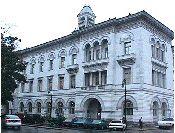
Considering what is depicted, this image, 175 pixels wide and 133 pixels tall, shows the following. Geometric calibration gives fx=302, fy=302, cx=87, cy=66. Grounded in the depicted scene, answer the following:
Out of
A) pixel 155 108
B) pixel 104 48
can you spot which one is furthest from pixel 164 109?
pixel 104 48

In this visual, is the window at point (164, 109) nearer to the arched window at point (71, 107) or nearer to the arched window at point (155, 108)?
the arched window at point (155, 108)

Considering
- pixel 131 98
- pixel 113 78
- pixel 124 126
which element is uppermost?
pixel 113 78

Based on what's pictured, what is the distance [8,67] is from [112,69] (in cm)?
1459

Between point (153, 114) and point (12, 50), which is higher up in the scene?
point (12, 50)

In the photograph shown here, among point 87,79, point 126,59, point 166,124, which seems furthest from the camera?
point 87,79

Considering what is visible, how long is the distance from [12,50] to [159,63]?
20183mm

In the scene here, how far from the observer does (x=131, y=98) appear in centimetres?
3797

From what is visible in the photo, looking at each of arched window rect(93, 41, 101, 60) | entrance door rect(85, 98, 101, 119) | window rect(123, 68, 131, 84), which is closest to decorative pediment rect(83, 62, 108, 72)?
arched window rect(93, 41, 101, 60)

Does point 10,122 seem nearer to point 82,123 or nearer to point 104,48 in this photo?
point 82,123

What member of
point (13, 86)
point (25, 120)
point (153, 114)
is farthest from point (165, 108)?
point (13, 86)

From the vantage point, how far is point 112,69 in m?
40.3

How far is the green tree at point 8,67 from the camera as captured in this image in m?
29.8

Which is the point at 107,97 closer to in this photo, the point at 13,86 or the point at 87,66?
the point at 87,66

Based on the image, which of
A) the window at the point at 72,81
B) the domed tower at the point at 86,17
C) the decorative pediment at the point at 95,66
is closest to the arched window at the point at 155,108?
the decorative pediment at the point at 95,66
